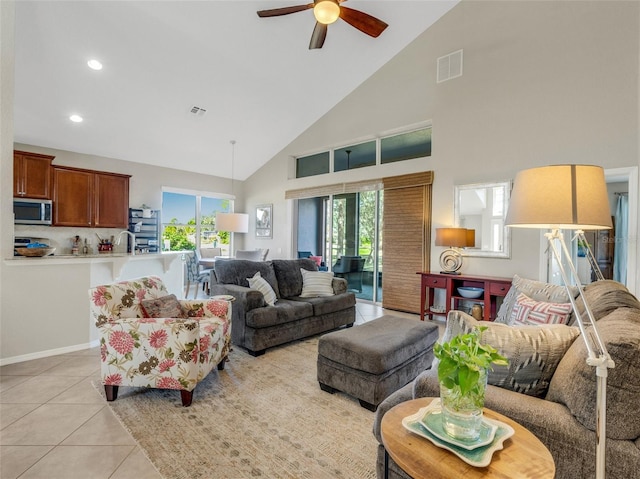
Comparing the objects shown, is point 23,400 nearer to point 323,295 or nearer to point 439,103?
point 323,295

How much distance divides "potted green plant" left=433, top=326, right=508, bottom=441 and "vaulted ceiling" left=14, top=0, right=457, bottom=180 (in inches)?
178

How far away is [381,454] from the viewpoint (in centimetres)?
138

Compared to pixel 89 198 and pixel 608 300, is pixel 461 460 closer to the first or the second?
pixel 608 300

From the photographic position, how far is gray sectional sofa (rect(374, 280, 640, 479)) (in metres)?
0.99

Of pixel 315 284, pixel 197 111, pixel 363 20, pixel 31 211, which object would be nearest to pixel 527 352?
pixel 315 284

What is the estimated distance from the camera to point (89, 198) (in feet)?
18.7

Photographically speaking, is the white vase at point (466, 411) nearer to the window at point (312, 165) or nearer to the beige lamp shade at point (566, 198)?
the beige lamp shade at point (566, 198)

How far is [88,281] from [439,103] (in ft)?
17.2

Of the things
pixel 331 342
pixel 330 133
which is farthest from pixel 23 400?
pixel 330 133

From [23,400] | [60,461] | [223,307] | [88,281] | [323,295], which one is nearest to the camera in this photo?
[60,461]

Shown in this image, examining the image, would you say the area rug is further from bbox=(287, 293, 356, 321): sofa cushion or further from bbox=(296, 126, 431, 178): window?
bbox=(296, 126, 431, 178): window

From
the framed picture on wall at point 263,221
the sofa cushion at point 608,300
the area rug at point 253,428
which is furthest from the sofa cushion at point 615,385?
the framed picture on wall at point 263,221

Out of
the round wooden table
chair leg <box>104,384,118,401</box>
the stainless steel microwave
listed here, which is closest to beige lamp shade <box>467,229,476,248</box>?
the round wooden table

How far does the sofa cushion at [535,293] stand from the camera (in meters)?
2.26
